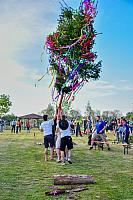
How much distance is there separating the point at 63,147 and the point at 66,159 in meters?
0.89

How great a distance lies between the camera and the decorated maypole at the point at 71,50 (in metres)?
20.0

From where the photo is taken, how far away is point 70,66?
72.1ft

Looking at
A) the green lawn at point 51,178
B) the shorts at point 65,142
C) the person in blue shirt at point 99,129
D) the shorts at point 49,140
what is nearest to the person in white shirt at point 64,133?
the shorts at point 65,142

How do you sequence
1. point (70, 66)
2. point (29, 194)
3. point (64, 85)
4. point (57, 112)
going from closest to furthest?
point (29, 194), point (57, 112), point (64, 85), point (70, 66)

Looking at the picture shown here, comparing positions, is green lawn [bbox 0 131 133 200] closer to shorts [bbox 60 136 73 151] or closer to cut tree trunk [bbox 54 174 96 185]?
cut tree trunk [bbox 54 174 96 185]

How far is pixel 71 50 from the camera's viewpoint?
2322 cm

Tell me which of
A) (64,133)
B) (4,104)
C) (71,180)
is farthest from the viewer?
(4,104)

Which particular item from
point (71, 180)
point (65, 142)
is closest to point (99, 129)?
point (65, 142)

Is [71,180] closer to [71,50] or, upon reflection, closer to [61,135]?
[61,135]

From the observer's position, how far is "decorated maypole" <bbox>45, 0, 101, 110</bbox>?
19969 millimetres

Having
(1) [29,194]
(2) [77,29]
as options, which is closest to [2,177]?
(1) [29,194]

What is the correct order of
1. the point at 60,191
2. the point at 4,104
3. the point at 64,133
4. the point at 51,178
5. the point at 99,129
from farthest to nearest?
1. the point at 4,104
2. the point at 99,129
3. the point at 64,133
4. the point at 51,178
5. the point at 60,191

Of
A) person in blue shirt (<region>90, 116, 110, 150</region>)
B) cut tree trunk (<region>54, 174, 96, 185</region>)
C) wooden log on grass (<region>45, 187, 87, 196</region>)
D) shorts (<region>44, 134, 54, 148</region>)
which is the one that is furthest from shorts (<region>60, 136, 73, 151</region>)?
person in blue shirt (<region>90, 116, 110, 150</region>)

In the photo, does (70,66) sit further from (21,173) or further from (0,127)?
(0,127)
